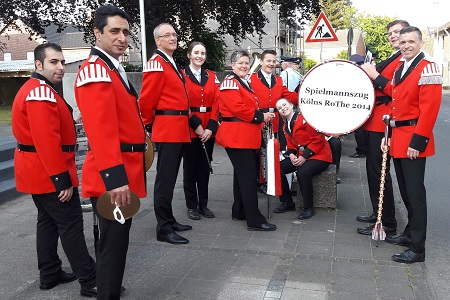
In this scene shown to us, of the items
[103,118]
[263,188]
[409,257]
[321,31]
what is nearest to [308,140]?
[263,188]

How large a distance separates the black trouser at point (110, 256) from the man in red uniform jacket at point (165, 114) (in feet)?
6.18

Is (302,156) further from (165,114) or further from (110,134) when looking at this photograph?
(110,134)

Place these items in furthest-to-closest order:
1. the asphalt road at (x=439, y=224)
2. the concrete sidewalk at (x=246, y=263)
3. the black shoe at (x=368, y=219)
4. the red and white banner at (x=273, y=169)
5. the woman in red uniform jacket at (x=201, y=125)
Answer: the woman in red uniform jacket at (x=201, y=125)
the black shoe at (x=368, y=219)
the red and white banner at (x=273, y=169)
the asphalt road at (x=439, y=224)
the concrete sidewalk at (x=246, y=263)

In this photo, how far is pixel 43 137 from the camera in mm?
3471

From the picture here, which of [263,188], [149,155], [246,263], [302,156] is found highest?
[149,155]

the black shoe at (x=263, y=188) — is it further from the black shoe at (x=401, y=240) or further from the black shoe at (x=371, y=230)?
the black shoe at (x=401, y=240)

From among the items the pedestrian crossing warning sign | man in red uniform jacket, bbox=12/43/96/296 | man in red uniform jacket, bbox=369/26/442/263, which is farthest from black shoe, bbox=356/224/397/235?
the pedestrian crossing warning sign

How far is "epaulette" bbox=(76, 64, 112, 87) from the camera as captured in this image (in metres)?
2.81

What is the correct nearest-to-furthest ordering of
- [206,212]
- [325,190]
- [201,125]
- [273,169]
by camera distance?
[273,169] < [201,125] < [206,212] < [325,190]

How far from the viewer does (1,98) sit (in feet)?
92.4

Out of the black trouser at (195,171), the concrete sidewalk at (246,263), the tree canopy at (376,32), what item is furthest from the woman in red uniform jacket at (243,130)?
the tree canopy at (376,32)

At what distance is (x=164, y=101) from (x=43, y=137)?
1.73 metres

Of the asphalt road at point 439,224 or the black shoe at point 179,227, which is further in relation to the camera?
the black shoe at point 179,227

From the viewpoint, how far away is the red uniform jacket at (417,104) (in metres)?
4.15
